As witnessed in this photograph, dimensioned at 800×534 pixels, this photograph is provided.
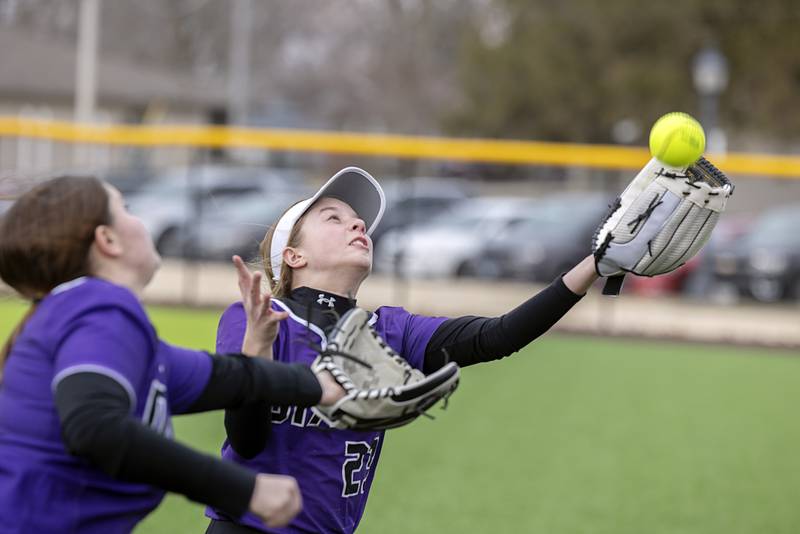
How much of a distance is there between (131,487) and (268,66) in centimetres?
4522

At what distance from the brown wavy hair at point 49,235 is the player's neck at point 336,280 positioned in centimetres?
78

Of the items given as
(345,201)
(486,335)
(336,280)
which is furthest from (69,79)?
(486,335)

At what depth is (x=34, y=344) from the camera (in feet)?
6.70

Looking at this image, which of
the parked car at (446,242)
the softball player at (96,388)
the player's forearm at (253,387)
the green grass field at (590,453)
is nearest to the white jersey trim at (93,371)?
the softball player at (96,388)

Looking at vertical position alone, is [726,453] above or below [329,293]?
below

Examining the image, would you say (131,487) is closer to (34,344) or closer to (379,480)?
(34,344)

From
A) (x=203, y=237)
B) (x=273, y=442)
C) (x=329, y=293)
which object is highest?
(x=329, y=293)

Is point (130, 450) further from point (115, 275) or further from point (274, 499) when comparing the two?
point (115, 275)

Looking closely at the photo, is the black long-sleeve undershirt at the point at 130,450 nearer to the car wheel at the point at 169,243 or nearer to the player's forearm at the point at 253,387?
the player's forearm at the point at 253,387

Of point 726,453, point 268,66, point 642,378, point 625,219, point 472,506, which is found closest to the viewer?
point 625,219

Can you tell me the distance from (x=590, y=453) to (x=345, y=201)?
14.8 feet

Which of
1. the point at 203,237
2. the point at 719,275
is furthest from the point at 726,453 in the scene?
the point at 203,237

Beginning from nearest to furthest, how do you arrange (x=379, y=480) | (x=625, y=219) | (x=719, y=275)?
1. (x=625, y=219)
2. (x=379, y=480)
3. (x=719, y=275)

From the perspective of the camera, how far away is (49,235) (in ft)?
6.95
